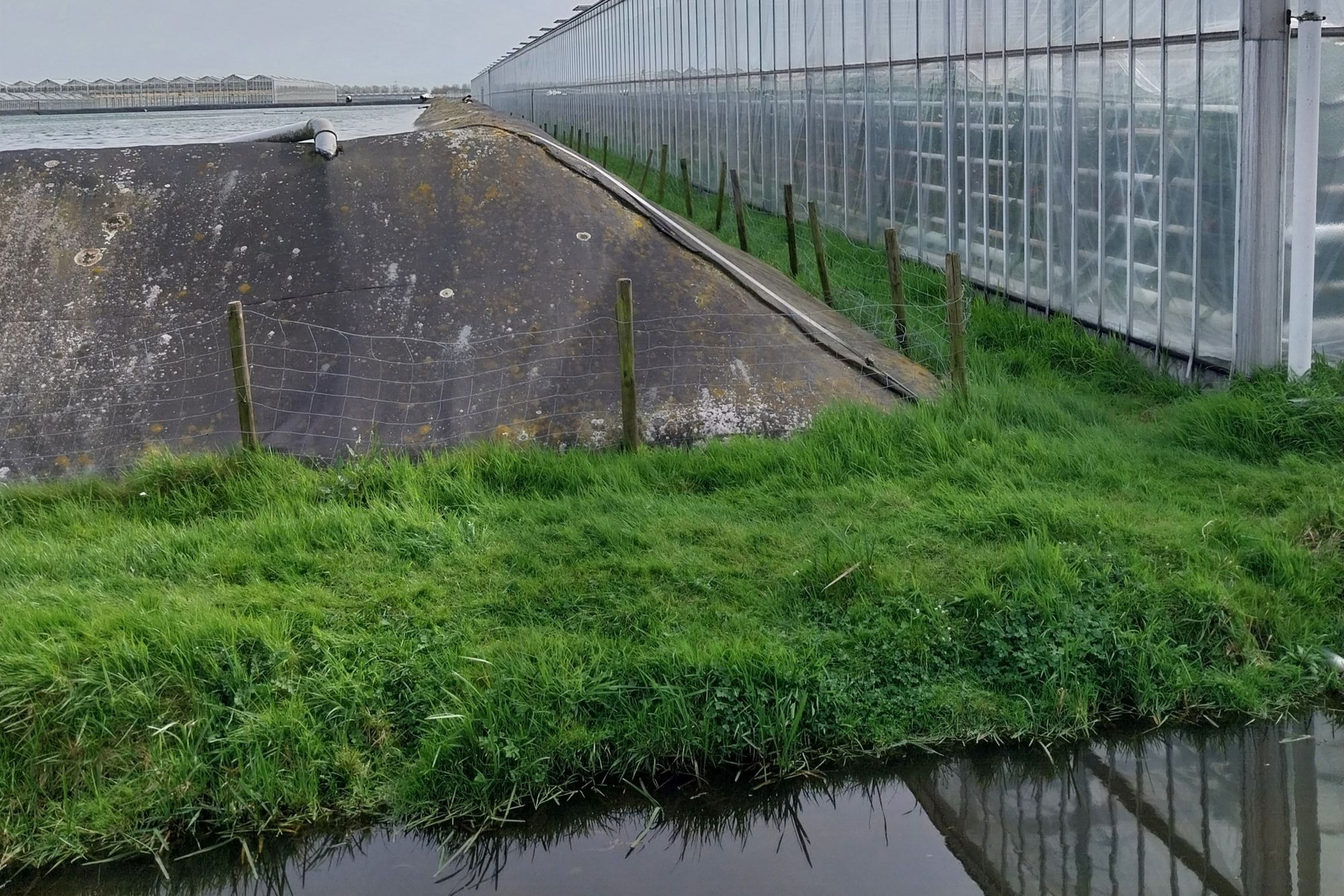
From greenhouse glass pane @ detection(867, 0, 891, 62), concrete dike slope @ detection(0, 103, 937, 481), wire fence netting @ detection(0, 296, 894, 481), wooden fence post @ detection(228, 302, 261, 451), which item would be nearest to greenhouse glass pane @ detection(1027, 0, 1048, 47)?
concrete dike slope @ detection(0, 103, 937, 481)

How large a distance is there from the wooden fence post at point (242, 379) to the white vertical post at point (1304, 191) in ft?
20.3

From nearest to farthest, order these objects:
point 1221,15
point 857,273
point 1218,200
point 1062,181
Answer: point 1221,15
point 1218,200
point 1062,181
point 857,273

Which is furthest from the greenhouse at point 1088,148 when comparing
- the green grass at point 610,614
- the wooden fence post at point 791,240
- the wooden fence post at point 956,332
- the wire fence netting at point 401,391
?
the wire fence netting at point 401,391

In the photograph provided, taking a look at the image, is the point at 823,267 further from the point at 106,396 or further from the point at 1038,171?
the point at 106,396

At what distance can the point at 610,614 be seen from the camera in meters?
5.99

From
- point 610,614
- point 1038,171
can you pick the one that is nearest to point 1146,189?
point 1038,171

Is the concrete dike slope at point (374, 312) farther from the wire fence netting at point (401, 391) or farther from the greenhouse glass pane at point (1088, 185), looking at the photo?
the greenhouse glass pane at point (1088, 185)

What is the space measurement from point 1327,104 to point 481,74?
98.8 metres

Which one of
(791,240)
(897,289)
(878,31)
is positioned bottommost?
(897,289)

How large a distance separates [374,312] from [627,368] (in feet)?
6.49

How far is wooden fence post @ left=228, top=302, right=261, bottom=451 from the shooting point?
7.41 meters

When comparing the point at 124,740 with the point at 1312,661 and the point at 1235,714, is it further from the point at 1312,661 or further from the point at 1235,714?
the point at 1312,661

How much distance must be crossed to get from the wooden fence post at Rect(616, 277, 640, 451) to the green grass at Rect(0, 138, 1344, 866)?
0.22m

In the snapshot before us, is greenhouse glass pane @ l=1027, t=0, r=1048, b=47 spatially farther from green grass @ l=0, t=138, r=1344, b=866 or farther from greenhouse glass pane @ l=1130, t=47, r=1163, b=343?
green grass @ l=0, t=138, r=1344, b=866
